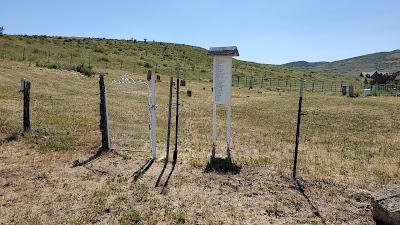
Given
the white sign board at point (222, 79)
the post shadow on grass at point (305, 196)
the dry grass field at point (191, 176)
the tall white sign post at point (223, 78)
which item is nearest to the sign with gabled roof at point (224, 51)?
the tall white sign post at point (223, 78)

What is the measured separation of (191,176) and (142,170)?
1253mm

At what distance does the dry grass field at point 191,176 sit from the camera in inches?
254

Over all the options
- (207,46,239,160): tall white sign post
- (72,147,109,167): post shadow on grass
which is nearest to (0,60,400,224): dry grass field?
(72,147,109,167): post shadow on grass

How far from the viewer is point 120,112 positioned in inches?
701

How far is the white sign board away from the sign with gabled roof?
0.16 meters

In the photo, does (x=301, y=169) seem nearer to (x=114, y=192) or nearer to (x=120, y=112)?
(x=114, y=192)

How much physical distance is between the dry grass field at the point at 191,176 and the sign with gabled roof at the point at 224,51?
287 cm

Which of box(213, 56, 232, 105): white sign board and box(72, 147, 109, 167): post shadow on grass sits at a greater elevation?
box(213, 56, 232, 105): white sign board

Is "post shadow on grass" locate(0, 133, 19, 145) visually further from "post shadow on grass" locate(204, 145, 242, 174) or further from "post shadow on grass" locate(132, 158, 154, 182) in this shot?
"post shadow on grass" locate(204, 145, 242, 174)

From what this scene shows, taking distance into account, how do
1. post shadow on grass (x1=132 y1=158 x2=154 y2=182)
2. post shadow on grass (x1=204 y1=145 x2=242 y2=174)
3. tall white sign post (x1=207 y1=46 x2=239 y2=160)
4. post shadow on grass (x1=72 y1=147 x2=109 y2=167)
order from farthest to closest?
1. tall white sign post (x1=207 y1=46 x2=239 y2=160)
2. post shadow on grass (x1=72 y1=147 x2=109 y2=167)
3. post shadow on grass (x1=204 y1=145 x2=242 y2=174)
4. post shadow on grass (x1=132 y1=158 x2=154 y2=182)

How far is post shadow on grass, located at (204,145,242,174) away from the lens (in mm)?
8945

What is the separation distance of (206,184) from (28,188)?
11.9 ft

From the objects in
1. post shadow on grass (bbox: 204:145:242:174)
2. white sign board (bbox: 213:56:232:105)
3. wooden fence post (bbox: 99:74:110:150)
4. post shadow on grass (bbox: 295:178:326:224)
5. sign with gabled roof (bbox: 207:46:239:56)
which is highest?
sign with gabled roof (bbox: 207:46:239:56)

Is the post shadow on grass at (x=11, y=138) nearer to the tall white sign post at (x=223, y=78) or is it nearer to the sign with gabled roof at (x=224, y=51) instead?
the tall white sign post at (x=223, y=78)
